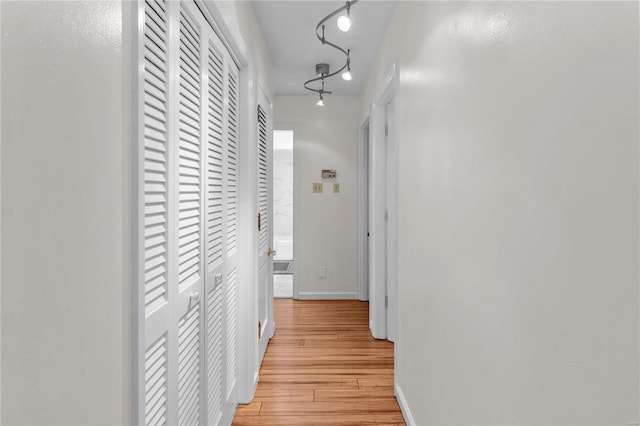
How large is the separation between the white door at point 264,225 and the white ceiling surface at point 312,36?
0.50 metres

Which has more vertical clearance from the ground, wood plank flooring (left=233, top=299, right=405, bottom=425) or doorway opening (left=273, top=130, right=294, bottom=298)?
doorway opening (left=273, top=130, right=294, bottom=298)

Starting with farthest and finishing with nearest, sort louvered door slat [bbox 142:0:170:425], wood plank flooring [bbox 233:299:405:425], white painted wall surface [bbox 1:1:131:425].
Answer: wood plank flooring [bbox 233:299:405:425]
louvered door slat [bbox 142:0:170:425]
white painted wall surface [bbox 1:1:131:425]

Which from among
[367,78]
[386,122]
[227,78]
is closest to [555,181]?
[227,78]

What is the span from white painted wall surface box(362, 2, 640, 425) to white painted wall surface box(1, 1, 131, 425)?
96 centimetres

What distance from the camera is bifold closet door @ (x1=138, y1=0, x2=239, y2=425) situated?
1.18 metres

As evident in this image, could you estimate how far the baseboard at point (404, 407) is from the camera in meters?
2.25

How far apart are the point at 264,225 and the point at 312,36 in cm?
152

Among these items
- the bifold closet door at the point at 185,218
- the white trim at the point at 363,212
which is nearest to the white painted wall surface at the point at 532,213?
the bifold closet door at the point at 185,218

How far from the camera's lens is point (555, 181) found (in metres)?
0.92

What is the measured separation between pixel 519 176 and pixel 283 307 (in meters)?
4.02

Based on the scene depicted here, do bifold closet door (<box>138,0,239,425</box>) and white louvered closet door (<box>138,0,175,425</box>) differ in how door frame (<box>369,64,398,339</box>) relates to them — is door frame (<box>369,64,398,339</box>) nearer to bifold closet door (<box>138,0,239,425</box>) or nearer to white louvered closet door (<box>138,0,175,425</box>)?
bifold closet door (<box>138,0,239,425</box>)

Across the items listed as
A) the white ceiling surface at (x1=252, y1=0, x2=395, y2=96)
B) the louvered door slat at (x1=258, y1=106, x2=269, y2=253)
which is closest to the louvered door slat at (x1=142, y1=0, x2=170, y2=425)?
the white ceiling surface at (x1=252, y1=0, x2=395, y2=96)

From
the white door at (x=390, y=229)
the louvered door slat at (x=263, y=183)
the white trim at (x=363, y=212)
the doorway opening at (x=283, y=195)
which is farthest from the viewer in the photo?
the doorway opening at (x=283, y=195)

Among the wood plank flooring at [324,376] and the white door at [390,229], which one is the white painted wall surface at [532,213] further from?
the white door at [390,229]
